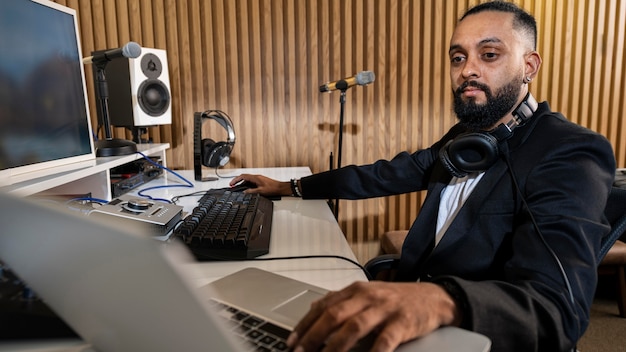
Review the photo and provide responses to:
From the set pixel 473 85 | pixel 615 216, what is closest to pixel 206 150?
pixel 473 85

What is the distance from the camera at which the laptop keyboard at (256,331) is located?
495 millimetres

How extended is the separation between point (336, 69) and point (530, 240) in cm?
211

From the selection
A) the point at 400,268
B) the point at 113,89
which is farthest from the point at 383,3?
the point at 400,268

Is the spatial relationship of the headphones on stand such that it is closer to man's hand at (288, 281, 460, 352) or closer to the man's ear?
the man's ear

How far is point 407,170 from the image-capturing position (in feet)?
5.36

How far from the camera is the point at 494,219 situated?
99 cm

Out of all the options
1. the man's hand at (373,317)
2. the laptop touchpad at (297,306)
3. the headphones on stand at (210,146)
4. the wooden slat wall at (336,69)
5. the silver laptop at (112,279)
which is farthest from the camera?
the wooden slat wall at (336,69)

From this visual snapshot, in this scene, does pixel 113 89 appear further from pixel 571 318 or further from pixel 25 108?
pixel 571 318

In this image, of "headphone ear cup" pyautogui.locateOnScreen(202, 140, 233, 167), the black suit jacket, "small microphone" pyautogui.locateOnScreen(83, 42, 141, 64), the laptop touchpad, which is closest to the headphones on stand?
"headphone ear cup" pyautogui.locateOnScreen(202, 140, 233, 167)

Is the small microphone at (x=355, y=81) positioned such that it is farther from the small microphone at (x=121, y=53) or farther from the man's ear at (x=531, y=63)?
the small microphone at (x=121, y=53)

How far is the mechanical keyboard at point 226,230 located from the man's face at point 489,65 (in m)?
0.70

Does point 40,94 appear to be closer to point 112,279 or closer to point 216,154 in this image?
point 216,154

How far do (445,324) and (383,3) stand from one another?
2534 mm

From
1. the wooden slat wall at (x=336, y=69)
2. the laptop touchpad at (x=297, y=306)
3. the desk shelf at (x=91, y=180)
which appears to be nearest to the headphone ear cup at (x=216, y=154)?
the desk shelf at (x=91, y=180)
